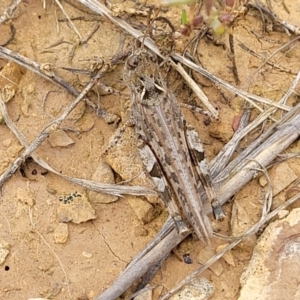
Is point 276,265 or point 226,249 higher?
point 226,249

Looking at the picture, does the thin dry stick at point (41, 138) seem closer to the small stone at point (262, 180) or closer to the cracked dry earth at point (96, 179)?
the cracked dry earth at point (96, 179)

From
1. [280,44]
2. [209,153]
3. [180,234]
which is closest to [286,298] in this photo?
[180,234]

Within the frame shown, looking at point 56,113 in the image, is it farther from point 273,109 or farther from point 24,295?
point 273,109

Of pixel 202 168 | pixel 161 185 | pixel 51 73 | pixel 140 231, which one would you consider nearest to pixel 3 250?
pixel 140 231

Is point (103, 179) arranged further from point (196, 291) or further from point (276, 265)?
point (276, 265)

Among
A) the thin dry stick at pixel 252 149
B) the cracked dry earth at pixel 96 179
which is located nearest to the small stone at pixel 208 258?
the cracked dry earth at pixel 96 179

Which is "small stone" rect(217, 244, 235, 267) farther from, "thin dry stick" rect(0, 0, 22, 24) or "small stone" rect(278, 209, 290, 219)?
"thin dry stick" rect(0, 0, 22, 24)
